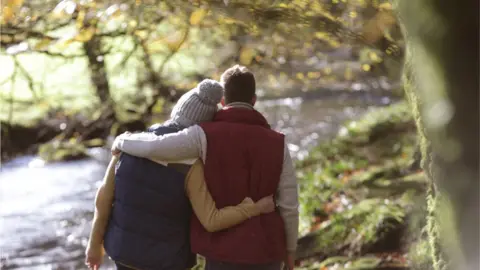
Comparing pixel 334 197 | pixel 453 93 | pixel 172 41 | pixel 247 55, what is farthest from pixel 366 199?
pixel 453 93

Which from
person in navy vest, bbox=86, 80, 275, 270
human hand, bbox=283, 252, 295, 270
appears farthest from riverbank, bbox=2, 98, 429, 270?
person in navy vest, bbox=86, 80, 275, 270

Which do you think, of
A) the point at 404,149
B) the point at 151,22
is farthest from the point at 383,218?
the point at 404,149

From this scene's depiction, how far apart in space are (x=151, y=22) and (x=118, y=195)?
17.1ft

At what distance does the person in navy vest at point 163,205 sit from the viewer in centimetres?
356

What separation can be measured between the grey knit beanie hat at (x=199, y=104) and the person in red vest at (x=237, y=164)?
6cm

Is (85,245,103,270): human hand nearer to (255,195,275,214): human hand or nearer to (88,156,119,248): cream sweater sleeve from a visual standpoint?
(88,156,119,248): cream sweater sleeve

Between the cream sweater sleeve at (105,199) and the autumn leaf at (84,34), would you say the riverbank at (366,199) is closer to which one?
the cream sweater sleeve at (105,199)

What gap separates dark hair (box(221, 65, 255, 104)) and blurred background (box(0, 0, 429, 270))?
4.69ft

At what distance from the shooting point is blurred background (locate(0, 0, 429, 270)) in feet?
18.9

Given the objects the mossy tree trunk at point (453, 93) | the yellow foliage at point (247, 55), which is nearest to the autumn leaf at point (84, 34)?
the yellow foliage at point (247, 55)

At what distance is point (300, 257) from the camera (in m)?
7.70

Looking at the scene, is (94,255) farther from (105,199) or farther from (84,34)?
(84,34)

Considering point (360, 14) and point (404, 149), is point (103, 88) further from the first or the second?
point (360, 14)

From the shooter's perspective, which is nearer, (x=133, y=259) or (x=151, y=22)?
(x=133, y=259)
